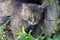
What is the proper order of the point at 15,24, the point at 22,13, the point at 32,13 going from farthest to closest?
the point at 15,24 → the point at 22,13 → the point at 32,13

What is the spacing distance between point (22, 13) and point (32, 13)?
22 cm

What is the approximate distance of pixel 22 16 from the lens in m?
2.60

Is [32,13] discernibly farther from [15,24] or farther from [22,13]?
[15,24]

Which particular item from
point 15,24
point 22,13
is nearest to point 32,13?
point 22,13

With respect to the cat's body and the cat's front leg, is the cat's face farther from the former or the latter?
the cat's front leg

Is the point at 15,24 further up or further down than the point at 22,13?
further down

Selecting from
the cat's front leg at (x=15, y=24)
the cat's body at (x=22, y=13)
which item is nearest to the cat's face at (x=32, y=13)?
the cat's body at (x=22, y=13)

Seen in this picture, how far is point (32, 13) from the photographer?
8.05ft

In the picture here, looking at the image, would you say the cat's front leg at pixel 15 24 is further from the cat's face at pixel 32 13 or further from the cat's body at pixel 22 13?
the cat's face at pixel 32 13

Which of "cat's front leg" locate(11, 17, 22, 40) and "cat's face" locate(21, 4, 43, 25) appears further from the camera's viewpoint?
"cat's front leg" locate(11, 17, 22, 40)

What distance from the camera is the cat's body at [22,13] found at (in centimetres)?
246

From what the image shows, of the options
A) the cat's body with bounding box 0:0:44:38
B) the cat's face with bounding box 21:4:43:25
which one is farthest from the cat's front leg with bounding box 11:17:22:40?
the cat's face with bounding box 21:4:43:25

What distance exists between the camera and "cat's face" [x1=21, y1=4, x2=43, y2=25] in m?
2.42

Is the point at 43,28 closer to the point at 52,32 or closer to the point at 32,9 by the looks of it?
the point at 52,32
